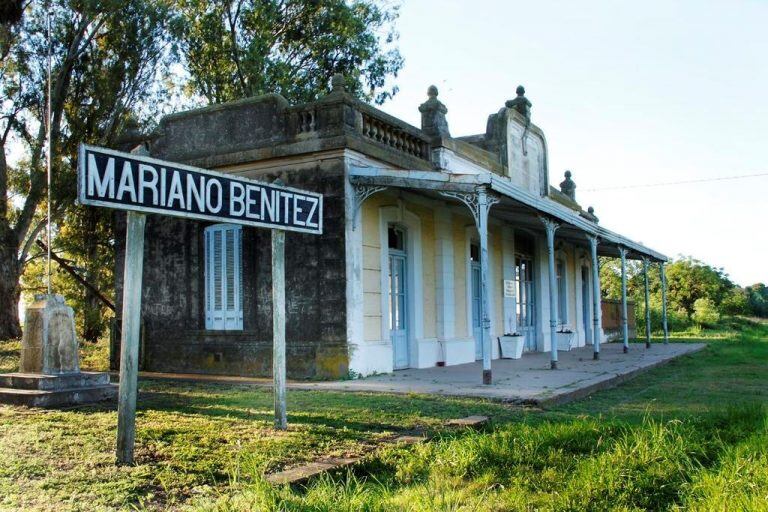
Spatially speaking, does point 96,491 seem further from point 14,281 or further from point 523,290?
point 14,281

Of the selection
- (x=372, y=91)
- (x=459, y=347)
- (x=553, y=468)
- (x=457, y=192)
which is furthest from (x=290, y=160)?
(x=372, y=91)

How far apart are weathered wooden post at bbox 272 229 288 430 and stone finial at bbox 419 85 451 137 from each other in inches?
290

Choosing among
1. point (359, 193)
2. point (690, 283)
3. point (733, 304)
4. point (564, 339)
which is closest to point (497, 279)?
point (564, 339)

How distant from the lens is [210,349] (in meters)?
11.4

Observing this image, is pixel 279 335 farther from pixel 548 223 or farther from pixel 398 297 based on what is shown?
pixel 548 223

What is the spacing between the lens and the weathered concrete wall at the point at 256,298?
10.2 meters

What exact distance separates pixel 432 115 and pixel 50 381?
26.5 ft

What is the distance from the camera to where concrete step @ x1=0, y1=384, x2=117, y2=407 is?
23.4ft

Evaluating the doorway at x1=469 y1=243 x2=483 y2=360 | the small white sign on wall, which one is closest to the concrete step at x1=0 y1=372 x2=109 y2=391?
the doorway at x1=469 y1=243 x2=483 y2=360

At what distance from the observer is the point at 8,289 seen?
55.6 ft

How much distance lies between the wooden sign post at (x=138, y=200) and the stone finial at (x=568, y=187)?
55.8 ft

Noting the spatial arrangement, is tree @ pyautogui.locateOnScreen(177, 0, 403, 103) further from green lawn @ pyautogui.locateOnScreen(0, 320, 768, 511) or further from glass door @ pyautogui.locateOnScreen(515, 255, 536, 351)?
green lawn @ pyautogui.locateOnScreen(0, 320, 768, 511)

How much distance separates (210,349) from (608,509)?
8.66m

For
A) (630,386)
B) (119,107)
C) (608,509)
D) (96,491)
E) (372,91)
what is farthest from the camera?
(372,91)
